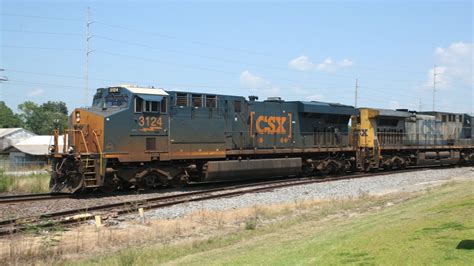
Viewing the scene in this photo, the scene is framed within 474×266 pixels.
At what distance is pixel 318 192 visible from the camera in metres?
18.2

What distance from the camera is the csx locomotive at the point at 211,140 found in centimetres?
1680

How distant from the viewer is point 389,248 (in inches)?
260

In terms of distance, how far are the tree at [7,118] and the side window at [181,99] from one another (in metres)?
112

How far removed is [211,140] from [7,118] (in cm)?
11612

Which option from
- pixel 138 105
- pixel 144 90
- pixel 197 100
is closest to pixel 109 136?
pixel 138 105

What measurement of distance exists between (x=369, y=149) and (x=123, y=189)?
1522 cm

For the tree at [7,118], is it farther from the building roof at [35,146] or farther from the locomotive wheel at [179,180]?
the locomotive wheel at [179,180]

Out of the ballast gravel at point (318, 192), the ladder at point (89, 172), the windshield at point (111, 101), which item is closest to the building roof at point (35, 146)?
the windshield at point (111, 101)

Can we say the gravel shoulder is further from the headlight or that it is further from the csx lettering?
the csx lettering

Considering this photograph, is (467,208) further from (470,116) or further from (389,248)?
(470,116)

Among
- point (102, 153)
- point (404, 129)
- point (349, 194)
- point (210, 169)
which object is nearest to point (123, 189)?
point (102, 153)

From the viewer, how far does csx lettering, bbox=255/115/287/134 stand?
72.7ft

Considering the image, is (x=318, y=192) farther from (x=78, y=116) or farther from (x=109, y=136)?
(x=78, y=116)

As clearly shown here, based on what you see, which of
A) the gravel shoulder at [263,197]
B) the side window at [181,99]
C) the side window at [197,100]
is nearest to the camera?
the gravel shoulder at [263,197]
